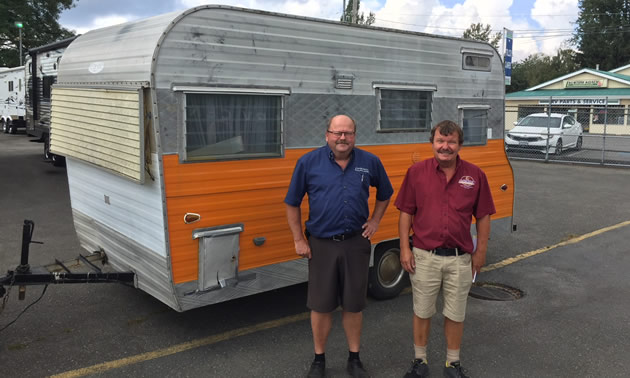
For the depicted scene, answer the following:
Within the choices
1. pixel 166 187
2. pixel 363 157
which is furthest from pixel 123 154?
pixel 363 157

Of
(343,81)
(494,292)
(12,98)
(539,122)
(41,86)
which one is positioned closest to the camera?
(343,81)

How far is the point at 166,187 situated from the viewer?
3877 mm

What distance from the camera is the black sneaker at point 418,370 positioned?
12.8 ft

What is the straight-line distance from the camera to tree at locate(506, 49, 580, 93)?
5416 cm

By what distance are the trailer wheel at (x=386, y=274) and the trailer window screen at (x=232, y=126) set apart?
164cm

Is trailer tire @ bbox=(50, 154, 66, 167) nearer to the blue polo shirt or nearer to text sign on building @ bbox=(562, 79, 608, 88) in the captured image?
the blue polo shirt

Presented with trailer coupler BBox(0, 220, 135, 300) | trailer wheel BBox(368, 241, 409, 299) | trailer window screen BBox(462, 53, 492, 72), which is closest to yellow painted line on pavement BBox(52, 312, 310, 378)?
trailer coupler BBox(0, 220, 135, 300)

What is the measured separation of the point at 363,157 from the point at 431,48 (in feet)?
7.29

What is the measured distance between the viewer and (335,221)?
146 inches

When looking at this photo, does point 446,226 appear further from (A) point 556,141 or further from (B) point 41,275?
(A) point 556,141

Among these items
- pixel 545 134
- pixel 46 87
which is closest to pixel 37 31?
pixel 46 87

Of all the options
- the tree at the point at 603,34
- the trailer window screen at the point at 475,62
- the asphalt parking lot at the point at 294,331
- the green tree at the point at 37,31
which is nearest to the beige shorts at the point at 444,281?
the asphalt parking lot at the point at 294,331

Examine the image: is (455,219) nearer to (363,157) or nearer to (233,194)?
(363,157)

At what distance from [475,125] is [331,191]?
308 cm
